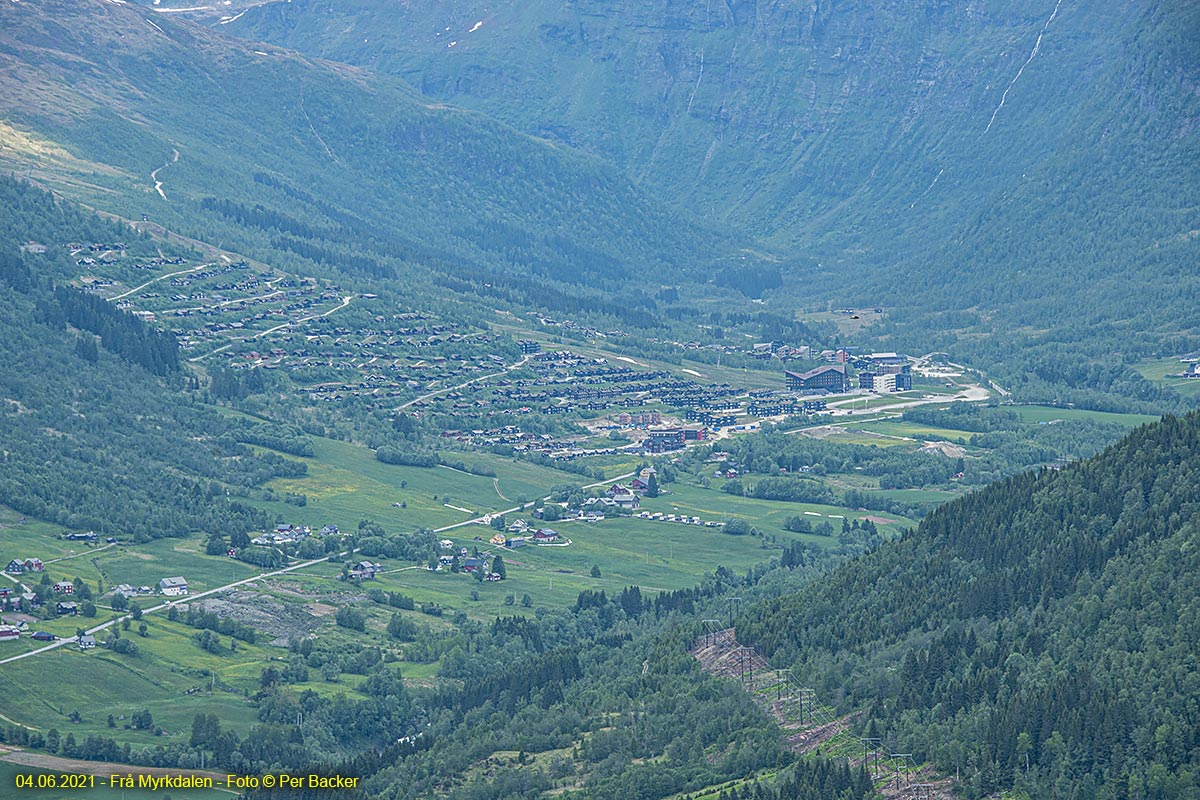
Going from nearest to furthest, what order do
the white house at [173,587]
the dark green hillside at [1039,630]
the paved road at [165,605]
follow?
the dark green hillside at [1039,630] < the paved road at [165,605] < the white house at [173,587]

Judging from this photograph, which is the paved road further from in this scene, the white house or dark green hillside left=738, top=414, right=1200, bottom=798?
dark green hillside left=738, top=414, right=1200, bottom=798

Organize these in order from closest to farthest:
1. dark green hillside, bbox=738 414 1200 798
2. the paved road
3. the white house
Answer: dark green hillside, bbox=738 414 1200 798
the paved road
the white house

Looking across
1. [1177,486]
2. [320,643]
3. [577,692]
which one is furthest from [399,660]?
[1177,486]

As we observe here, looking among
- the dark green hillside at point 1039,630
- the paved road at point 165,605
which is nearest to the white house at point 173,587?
the paved road at point 165,605

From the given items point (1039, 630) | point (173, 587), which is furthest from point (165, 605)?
point (1039, 630)

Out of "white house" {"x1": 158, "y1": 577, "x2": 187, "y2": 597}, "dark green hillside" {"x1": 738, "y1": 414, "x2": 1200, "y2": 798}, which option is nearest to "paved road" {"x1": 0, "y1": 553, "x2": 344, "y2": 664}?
"white house" {"x1": 158, "y1": 577, "x2": 187, "y2": 597}

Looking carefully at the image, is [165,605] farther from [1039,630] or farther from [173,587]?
[1039,630]

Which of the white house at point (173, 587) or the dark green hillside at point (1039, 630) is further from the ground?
the dark green hillside at point (1039, 630)

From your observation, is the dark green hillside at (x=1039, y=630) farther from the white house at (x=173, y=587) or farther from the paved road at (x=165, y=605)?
the white house at (x=173, y=587)

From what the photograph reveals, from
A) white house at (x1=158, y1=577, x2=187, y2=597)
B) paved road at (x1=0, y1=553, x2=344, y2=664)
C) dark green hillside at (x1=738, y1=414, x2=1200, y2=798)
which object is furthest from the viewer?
white house at (x1=158, y1=577, x2=187, y2=597)

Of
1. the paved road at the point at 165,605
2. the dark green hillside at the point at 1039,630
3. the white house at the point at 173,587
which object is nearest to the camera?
the dark green hillside at the point at 1039,630
